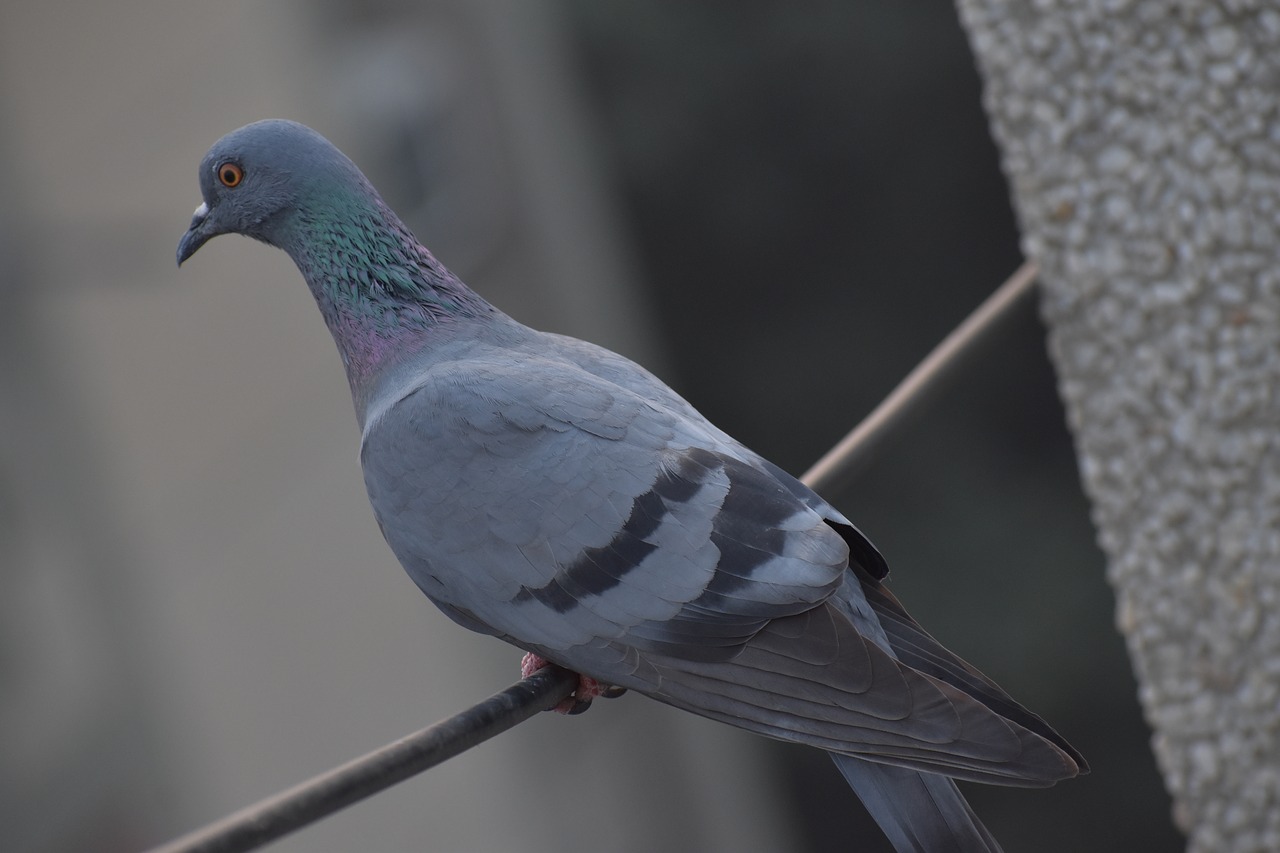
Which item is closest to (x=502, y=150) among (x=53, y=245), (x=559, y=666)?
(x=53, y=245)

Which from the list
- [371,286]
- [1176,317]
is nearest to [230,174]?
[371,286]

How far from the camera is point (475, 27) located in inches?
356

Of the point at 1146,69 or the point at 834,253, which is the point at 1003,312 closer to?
the point at 1146,69

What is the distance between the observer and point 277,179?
10.2 ft

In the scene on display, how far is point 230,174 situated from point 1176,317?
7.19 feet

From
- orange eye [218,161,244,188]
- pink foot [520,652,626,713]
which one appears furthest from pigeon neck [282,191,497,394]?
pink foot [520,652,626,713]

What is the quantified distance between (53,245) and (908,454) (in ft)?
17.3

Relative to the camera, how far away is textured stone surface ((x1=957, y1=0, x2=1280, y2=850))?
304 cm

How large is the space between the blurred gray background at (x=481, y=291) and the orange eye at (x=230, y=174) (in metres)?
5.07

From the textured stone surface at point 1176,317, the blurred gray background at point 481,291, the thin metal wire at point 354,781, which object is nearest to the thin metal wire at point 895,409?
the textured stone surface at point 1176,317

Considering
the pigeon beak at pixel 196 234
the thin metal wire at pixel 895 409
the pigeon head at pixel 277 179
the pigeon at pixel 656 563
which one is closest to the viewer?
the pigeon at pixel 656 563

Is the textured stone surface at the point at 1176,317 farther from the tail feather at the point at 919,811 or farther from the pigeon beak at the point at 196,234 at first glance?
the pigeon beak at the point at 196,234

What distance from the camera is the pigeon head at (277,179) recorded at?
10.1ft

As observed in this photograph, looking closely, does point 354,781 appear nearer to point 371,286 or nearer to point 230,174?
point 371,286
